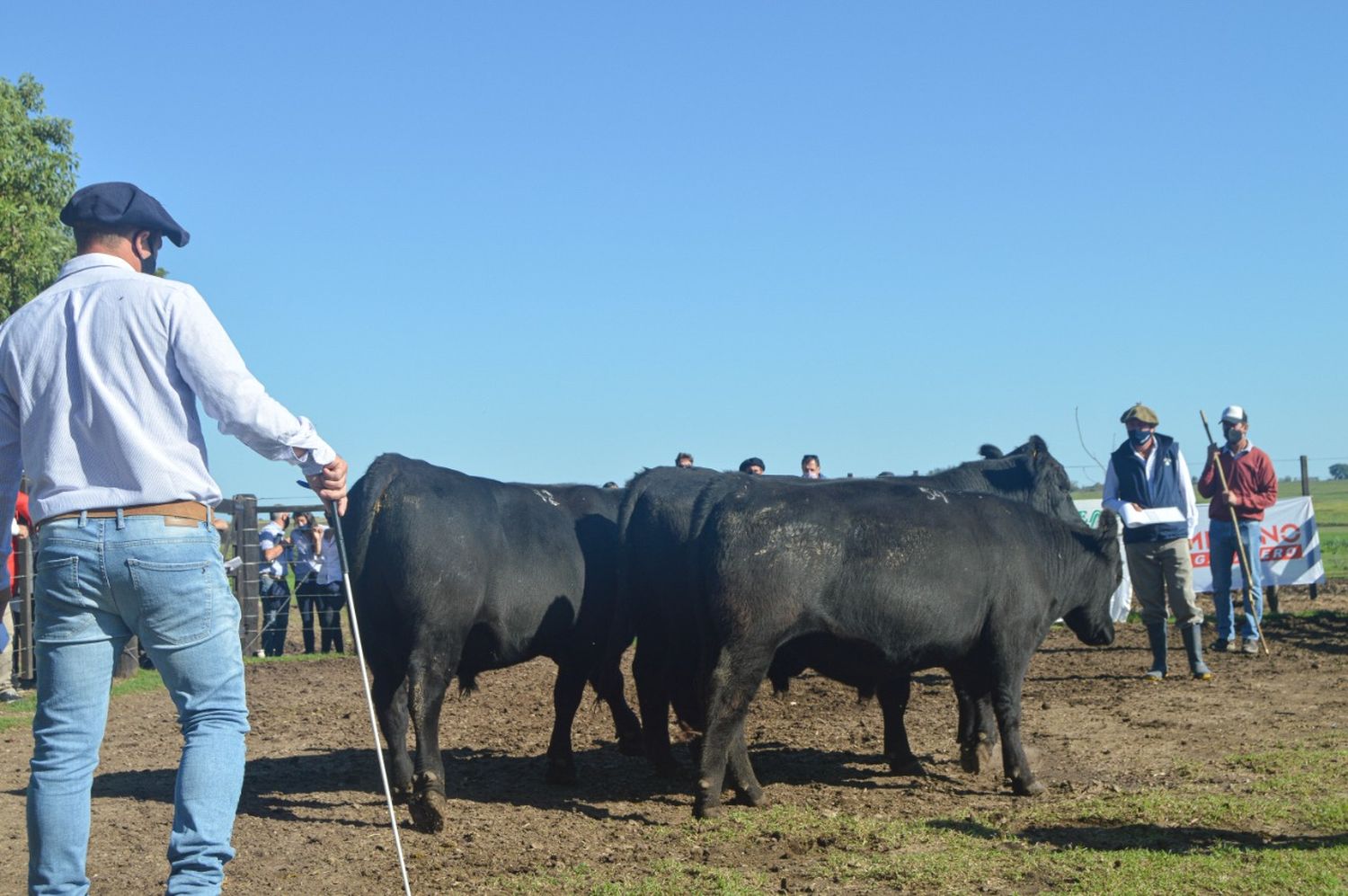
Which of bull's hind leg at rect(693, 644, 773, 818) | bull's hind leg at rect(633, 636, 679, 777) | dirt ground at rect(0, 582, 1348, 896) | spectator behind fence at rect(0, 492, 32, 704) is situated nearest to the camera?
dirt ground at rect(0, 582, 1348, 896)

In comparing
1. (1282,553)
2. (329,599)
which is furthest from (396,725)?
(1282,553)

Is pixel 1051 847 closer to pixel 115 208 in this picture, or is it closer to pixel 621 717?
pixel 621 717

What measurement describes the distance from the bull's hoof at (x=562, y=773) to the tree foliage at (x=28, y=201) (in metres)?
17.5

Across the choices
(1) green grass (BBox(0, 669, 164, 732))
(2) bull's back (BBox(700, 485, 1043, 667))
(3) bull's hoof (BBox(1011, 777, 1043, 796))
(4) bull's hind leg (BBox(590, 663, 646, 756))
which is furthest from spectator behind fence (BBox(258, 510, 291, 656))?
(3) bull's hoof (BBox(1011, 777, 1043, 796))

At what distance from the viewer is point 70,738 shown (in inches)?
139

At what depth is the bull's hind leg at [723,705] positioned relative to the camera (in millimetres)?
6262

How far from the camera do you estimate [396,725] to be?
6.73 m

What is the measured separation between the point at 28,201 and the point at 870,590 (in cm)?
2164

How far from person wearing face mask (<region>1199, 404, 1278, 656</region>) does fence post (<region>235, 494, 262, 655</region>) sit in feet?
32.5

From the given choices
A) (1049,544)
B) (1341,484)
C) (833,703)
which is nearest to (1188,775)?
(1049,544)

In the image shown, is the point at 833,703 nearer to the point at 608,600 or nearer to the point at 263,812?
the point at 608,600

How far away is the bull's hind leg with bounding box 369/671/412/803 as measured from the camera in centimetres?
669

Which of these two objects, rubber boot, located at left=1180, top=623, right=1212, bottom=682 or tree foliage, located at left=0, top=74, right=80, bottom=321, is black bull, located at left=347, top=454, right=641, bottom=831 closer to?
rubber boot, located at left=1180, top=623, right=1212, bottom=682

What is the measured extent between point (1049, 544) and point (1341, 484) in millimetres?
62343
